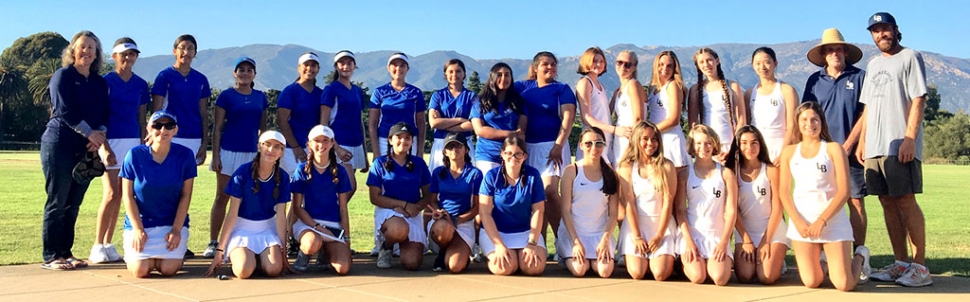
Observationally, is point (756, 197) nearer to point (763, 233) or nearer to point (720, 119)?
point (763, 233)

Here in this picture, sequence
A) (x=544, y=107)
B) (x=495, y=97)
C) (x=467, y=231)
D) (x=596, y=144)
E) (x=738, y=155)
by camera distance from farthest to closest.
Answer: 1. (x=544, y=107)
2. (x=495, y=97)
3. (x=467, y=231)
4. (x=596, y=144)
5. (x=738, y=155)

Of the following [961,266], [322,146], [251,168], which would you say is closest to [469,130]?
[322,146]

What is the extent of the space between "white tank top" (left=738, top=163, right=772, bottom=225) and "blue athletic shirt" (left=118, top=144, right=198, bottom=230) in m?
4.70

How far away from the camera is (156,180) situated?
7109 mm

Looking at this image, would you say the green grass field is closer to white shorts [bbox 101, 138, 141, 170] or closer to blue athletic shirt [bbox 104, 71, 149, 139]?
white shorts [bbox 101, 138, 141, 170]

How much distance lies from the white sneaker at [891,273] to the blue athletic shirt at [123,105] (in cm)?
685

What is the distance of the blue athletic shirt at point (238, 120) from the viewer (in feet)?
28.6

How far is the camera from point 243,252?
7016 mm

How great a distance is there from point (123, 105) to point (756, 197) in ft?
19.1

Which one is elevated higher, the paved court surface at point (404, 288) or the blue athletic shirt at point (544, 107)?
the blue athletic shirt at point (544, 107)

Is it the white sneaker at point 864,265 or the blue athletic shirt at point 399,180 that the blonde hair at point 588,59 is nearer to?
the blue athletic shirt at point 399,180

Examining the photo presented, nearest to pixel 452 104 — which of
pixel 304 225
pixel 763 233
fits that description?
pixel 304 225

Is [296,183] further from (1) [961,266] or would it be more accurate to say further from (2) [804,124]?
(1) [961,266]

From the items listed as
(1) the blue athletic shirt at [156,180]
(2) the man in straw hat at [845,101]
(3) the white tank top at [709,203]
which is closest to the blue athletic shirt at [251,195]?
(1) the blue athletic shirt at [156,180]
